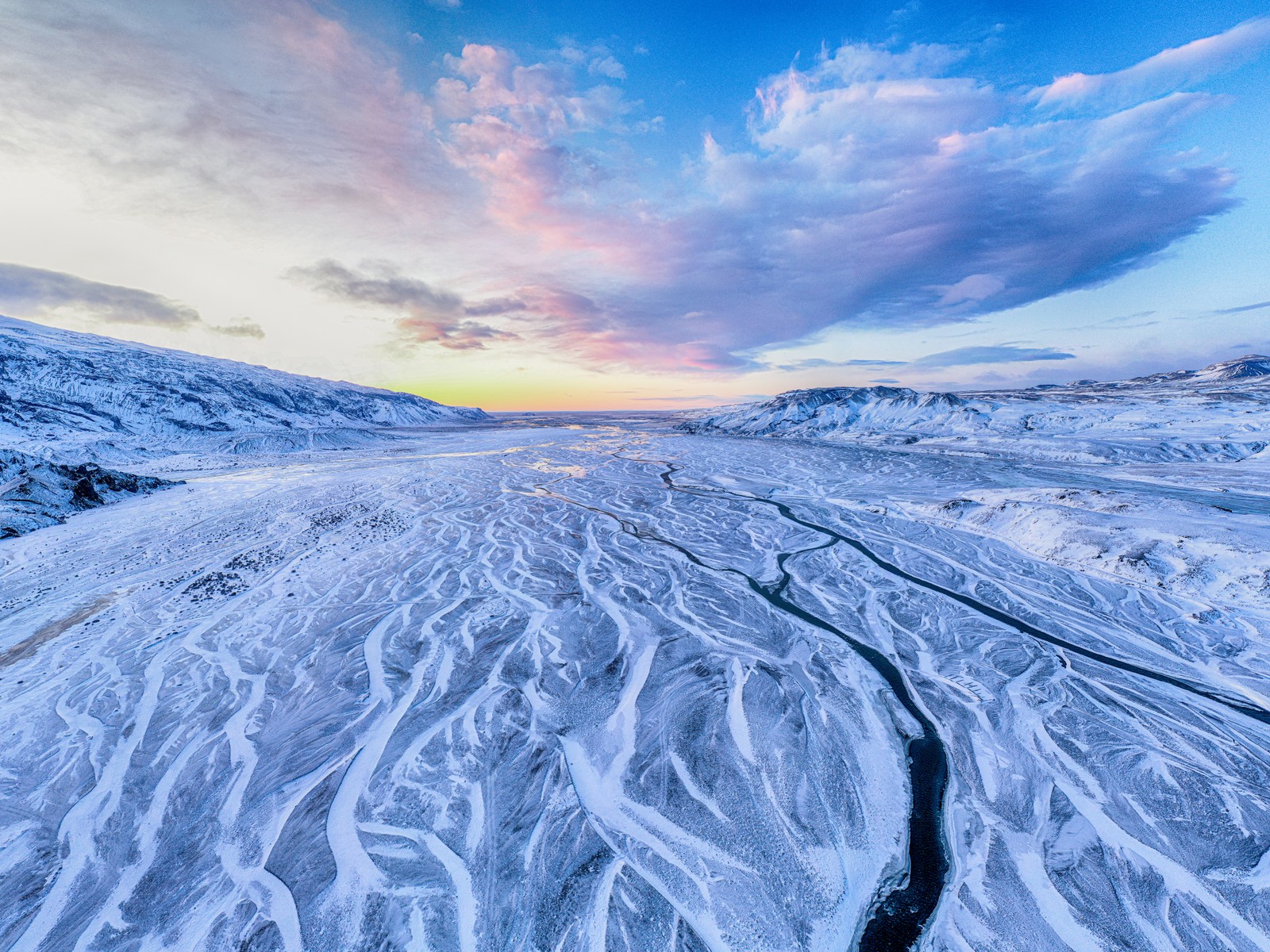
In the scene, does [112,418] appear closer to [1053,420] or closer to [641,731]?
[641,731]

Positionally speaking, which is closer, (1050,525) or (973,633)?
(973,633)

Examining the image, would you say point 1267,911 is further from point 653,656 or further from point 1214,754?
point 653,656

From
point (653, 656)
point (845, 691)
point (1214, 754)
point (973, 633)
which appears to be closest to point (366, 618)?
point (653, 656)

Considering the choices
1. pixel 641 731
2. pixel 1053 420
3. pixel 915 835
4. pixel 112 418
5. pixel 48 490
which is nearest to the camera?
pixel 915 835

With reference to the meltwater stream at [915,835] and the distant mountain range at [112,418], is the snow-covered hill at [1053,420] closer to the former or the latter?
the meltwater stream at [915,835]

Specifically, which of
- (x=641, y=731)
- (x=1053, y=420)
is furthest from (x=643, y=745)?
(x=1053, y=420)

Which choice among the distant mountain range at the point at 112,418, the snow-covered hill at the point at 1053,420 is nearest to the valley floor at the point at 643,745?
the distant mountain range at the point at 112,418

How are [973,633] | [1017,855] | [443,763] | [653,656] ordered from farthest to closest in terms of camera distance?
[973,633]
[653,656]
[443,763]
[1017,855]

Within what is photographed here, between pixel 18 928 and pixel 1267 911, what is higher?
pixel 1267 911
